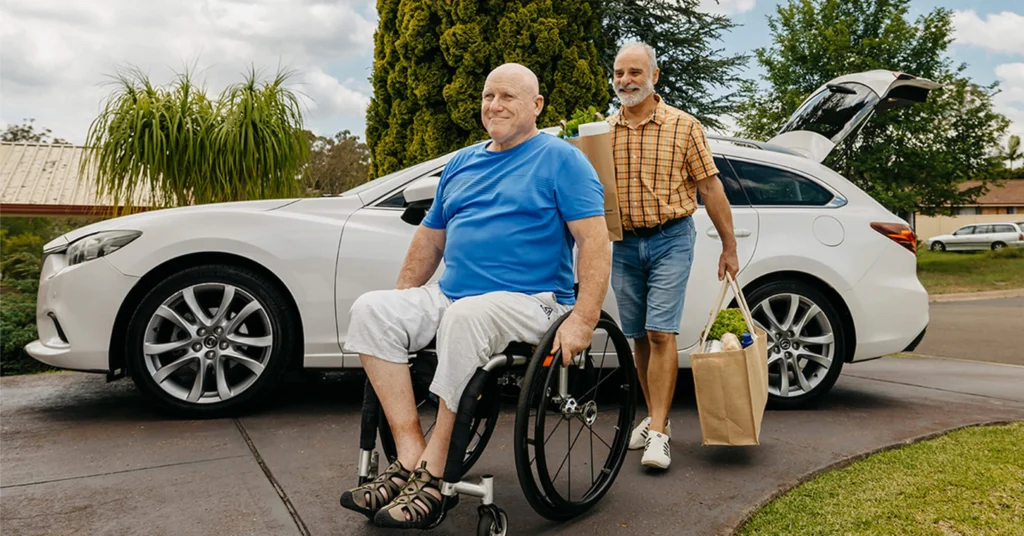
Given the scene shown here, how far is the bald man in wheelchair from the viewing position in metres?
2.22

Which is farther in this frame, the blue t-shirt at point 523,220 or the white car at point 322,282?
the white car at point 322,282

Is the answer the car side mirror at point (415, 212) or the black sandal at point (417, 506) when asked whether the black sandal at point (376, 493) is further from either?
the car side mirror at point (415, 212)

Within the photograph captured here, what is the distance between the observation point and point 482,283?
2.52 meters

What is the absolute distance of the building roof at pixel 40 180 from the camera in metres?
12.3

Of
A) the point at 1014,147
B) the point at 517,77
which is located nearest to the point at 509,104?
the point at 517,77

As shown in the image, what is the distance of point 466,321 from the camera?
2.25 m

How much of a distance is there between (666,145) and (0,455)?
125 inches

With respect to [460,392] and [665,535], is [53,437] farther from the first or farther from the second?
[665,535]

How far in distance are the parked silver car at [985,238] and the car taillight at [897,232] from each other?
121 ft

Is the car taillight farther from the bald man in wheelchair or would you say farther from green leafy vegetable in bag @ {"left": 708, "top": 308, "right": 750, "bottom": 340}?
the bald man in wheelchair

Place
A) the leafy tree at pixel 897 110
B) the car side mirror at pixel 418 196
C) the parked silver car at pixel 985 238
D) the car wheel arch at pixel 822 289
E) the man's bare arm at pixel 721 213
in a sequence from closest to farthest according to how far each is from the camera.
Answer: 1. the man's bare arm at pixel 721 213
2. the car side mirror at pixel 418 196
3. the car wheel arch at pixel 822 289
4. the leafy tree at pixel 897 110
5. the parked silver car at pixel 985 238

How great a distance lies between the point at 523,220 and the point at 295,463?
1.48 metres

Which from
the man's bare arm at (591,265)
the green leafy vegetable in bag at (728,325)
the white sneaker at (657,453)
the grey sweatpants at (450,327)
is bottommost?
the white sneaker at (657,453)

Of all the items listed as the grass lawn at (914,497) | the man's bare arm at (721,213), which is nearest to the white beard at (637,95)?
the man's bare arm at (721,213)
